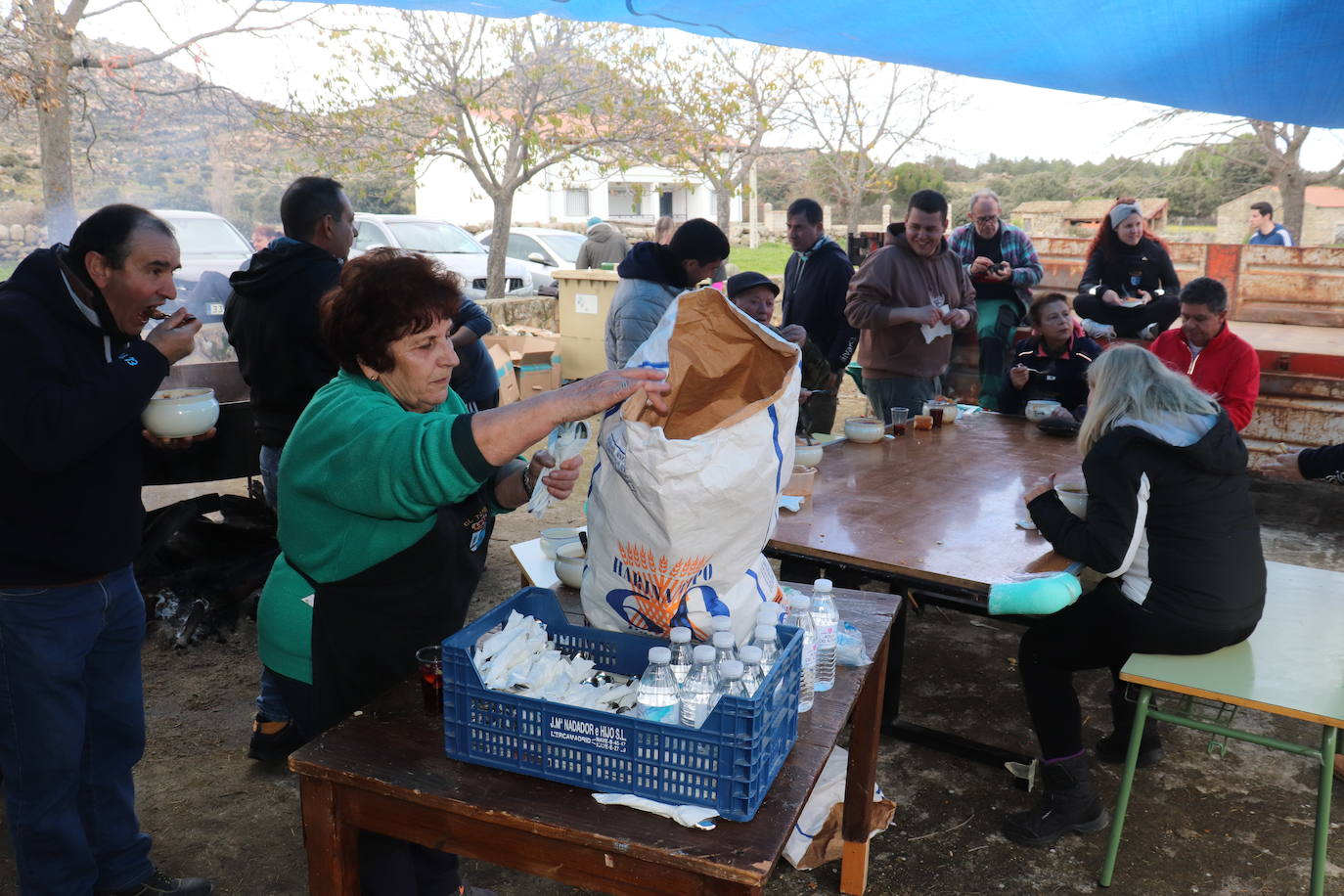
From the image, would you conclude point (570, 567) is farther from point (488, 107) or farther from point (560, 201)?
point (560, 201)

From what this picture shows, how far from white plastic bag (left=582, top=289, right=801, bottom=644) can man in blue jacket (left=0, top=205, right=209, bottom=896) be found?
112cm

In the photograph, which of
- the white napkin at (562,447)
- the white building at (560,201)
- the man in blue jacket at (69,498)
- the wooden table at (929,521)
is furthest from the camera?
the white building at (560,201)

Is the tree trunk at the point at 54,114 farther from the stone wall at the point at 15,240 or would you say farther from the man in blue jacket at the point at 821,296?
the man in blue jacket at the point at 821,296

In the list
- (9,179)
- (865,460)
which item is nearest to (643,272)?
(865,460)

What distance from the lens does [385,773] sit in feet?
4.92

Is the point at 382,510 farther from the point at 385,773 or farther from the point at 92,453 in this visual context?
the point at 92,453

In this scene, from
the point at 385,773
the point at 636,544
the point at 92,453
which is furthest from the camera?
the point at 92,453

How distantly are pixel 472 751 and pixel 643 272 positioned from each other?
2.91m

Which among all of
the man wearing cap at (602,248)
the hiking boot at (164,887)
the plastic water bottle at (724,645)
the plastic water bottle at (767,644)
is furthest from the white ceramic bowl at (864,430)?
the man wearing cap at (602,248)

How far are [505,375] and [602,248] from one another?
316cm

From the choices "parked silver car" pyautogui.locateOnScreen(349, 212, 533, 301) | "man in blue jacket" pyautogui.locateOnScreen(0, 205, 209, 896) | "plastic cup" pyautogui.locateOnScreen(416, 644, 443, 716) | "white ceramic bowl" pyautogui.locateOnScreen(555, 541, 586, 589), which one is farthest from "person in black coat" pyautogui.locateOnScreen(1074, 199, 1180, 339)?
"parked silver car" pyautogui.locateOnScreen(349, 212, 533, 301)

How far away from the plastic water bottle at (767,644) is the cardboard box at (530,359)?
690 cm

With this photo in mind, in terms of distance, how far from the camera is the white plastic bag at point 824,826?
2.64 m

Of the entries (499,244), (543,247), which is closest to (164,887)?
(499,244)
